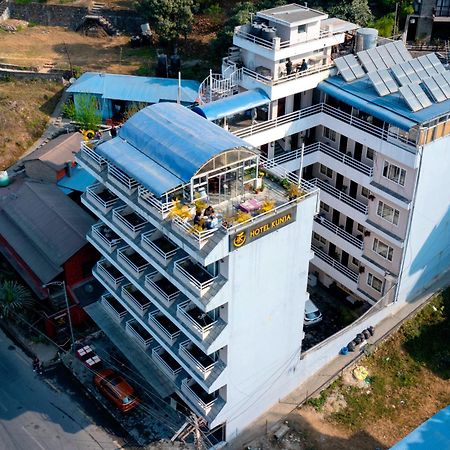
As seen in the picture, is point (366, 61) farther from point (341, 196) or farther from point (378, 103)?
point (341, 196)

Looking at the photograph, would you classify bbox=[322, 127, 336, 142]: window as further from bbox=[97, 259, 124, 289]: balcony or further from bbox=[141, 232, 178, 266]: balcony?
bbox=[97, 259, 124, 289]: balcony

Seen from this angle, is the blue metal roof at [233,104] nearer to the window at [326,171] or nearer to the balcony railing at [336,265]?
the window at [326,171]

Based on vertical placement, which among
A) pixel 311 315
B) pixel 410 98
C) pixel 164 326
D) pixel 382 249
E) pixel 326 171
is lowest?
pixel 311 315

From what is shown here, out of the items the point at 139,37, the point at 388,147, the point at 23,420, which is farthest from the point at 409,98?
the point at 139,37

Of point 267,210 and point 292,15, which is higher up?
point 292,15

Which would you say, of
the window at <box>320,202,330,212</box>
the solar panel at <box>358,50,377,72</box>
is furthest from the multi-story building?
the solar panel at <box>358,50,377,72</box>

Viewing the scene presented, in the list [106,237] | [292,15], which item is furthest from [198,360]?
[292,15]

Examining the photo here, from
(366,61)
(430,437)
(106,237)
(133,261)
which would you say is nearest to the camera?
(430,437)
